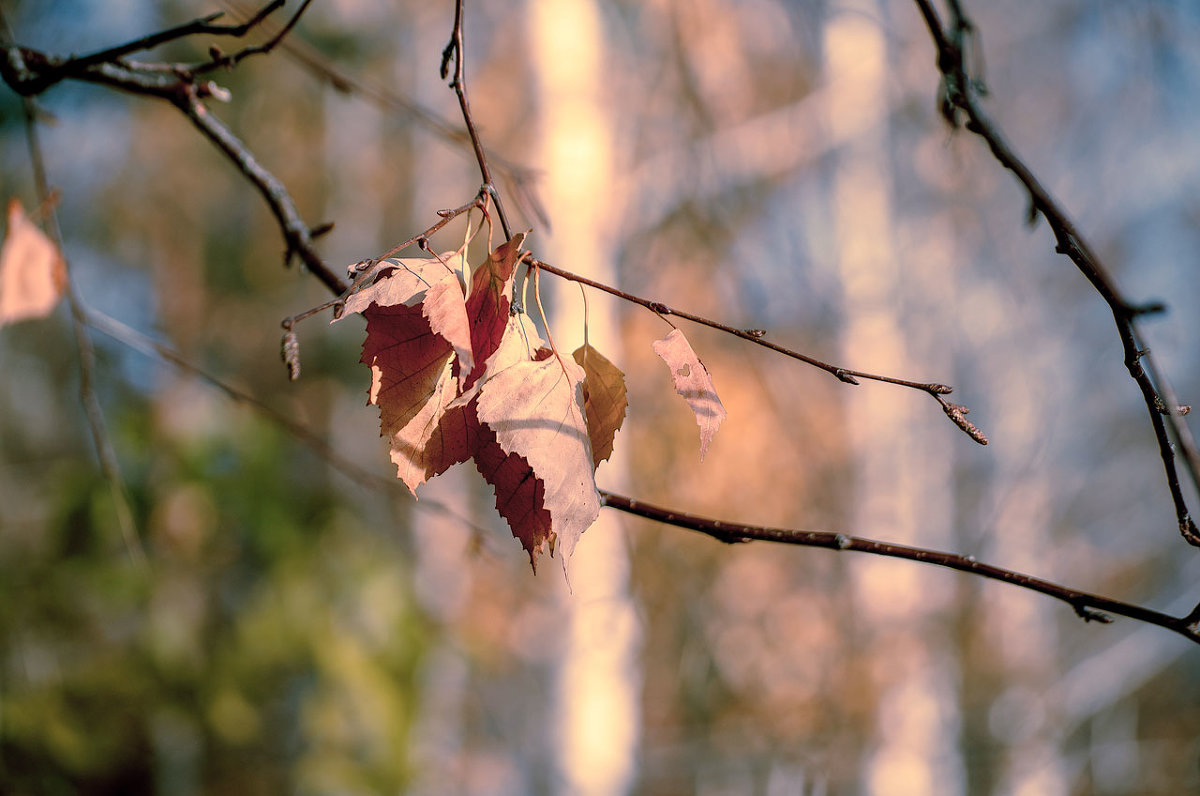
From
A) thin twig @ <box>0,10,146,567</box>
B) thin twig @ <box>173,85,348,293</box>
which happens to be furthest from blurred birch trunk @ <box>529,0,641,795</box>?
thin twig @ <box>173,85,348,293</box>

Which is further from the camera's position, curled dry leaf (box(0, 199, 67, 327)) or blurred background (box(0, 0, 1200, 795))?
blurred background (box(0, 0, 1200, 795))

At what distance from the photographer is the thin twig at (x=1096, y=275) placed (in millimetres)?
354

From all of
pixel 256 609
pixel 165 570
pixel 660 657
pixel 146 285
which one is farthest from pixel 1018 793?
pixel 146 285

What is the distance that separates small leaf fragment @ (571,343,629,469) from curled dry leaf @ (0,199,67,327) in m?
0.60

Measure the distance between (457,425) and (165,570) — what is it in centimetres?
258

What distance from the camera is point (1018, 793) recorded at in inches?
113

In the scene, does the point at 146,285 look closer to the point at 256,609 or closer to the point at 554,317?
the point at 256,609

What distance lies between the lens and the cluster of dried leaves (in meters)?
A: 0.36

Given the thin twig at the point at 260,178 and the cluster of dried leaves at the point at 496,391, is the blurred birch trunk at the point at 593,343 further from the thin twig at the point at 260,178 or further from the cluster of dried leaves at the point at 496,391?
the cluster of dried leaves at the point at 496,391

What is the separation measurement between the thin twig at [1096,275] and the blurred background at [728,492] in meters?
0.75

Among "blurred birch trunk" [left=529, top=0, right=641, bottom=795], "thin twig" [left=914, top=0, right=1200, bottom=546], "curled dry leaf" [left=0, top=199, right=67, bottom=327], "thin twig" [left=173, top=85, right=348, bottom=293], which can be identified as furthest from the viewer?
"blurred birch trunk" [left=529, top=0, right=641, bottom=795]

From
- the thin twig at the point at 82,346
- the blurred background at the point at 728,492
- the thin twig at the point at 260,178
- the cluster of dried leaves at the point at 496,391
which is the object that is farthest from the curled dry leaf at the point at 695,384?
the blurred background at the point at 728,492

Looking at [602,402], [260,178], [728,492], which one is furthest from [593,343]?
[602,402]

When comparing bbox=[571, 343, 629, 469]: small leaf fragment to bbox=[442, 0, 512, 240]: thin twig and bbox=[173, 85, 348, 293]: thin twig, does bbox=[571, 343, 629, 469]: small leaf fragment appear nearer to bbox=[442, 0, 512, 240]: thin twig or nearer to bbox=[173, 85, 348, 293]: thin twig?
bbox=[442, 0, 512, 240]: thin twig
